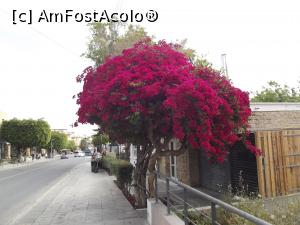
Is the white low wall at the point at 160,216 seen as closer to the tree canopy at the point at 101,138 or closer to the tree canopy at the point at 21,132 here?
the tree canopy at the point at 101,138

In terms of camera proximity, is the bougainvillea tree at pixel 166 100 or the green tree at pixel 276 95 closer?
the bougainvillea tree at pixel 166 100

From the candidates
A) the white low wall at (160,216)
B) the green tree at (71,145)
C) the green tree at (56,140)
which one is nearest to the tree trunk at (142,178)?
the white low wall at (160,216)

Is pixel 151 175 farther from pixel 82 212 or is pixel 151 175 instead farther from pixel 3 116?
pixel 3 116

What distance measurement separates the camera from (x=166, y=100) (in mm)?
6977

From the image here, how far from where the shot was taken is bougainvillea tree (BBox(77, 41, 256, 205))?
7.04 meters

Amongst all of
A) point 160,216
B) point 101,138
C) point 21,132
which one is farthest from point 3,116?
point 160,216

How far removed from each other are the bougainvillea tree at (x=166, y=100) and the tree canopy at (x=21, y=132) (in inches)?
1815

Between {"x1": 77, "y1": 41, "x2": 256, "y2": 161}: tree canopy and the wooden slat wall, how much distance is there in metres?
1.44

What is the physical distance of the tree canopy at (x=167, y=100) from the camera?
23.1ft

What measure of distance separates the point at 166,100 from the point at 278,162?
4870 mm

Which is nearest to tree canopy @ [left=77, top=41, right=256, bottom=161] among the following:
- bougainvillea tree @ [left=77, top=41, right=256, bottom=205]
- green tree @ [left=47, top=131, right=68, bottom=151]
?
bougainvillea tree @ [left=77, top=41, right=256, bottom=205]

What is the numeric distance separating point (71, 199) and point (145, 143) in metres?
4.26

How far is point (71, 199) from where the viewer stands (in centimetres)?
1219

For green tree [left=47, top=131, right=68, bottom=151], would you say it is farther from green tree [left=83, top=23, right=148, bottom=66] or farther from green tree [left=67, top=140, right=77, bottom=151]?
green tree [left=83, top=23, right=148, bottom=66]
